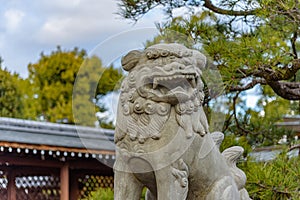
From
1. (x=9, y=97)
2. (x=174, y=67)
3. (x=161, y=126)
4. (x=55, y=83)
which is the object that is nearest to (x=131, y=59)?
(x=174, y=67)

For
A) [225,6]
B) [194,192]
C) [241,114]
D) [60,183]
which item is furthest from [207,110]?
[60,183]

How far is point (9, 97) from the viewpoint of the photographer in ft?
33.1

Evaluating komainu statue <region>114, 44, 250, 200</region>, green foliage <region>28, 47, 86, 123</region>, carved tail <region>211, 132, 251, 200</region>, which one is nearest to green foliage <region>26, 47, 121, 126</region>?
green foliage <region>28, 47, 86, 123</region>

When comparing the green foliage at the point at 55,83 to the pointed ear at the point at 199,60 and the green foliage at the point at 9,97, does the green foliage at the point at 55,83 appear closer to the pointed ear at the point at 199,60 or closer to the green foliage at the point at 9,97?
the green foliage at the point at 9,97

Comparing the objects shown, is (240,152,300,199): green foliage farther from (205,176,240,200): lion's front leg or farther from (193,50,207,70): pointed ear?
(193,50,207,70): pointed ear

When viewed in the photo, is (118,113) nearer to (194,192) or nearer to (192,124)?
(192,124)

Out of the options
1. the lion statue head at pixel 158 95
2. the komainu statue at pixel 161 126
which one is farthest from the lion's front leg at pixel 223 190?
the lion statue head at pixel 158 95

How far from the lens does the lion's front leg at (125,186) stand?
1.98 metres

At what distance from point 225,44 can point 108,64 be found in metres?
1.01

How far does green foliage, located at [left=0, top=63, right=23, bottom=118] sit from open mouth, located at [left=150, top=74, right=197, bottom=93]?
329 inches

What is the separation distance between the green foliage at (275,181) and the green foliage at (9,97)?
764 centimetres

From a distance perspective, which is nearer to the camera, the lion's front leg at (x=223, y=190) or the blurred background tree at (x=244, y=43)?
the lion's front leg at (x=223, y=190)

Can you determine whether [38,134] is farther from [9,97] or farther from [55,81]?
[55,81]

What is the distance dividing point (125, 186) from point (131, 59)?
45cm
